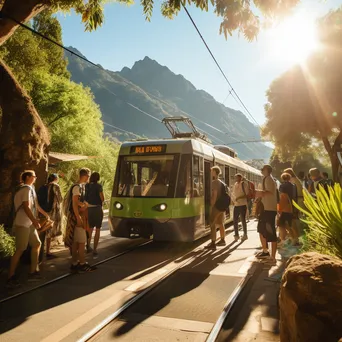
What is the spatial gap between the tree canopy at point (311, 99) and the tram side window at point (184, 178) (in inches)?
517

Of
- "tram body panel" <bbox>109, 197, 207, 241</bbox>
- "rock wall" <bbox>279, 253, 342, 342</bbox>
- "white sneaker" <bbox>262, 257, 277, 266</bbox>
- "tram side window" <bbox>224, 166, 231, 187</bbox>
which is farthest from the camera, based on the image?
"tram side window" <bbox>224, 166, 231, 187</bbox>

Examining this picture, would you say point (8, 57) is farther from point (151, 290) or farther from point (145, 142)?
point (151, 290)

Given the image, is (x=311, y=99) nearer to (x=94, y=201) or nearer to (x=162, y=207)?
(x=162, y=207)

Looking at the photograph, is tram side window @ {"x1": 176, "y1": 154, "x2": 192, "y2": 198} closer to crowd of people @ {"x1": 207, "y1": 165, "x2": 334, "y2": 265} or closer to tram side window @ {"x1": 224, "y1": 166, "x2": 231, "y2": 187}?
crowd of people @ {"x1": 207, "y1": 165, "x2": 334, "y2": 265}

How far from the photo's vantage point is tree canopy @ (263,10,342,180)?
2014 centimetres

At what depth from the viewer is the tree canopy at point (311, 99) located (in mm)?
20141

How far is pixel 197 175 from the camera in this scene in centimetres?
902

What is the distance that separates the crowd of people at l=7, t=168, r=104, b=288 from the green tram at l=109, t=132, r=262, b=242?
2.75 feet

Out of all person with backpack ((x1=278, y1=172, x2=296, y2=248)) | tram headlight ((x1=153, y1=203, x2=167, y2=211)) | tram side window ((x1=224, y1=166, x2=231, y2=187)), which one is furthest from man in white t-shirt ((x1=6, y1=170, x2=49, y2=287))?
tram side window ((x1=224, y1=166, x2=231, y2=187))

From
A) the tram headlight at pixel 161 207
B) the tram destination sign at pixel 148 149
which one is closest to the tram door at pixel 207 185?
the tram destination sign at pixel 148 149

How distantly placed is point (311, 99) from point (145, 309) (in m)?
20.4

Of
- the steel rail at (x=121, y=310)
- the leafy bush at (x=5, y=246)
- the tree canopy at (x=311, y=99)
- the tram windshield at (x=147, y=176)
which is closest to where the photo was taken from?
the steel rail at (x=121, y=310)

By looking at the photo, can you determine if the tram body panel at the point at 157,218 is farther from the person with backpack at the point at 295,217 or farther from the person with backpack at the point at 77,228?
the person with backpack at the point at 295,217

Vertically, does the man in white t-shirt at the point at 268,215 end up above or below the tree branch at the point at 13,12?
below
